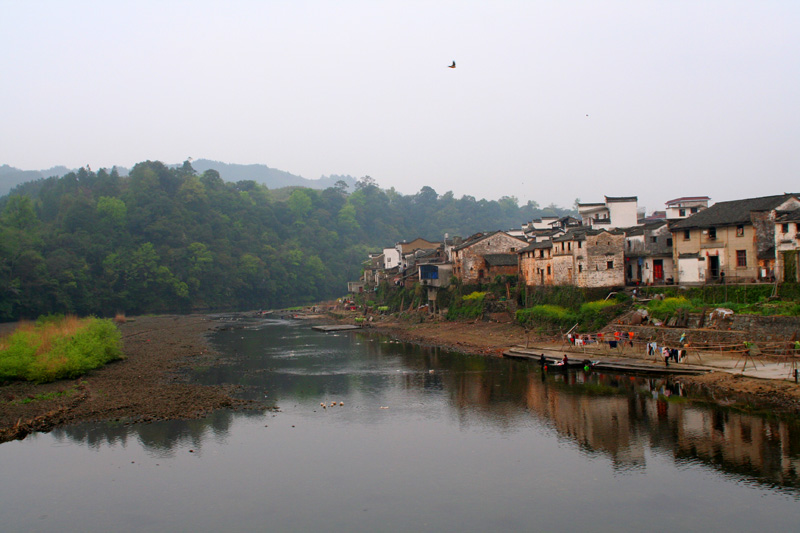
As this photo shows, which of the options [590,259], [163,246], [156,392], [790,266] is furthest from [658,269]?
[163,246]

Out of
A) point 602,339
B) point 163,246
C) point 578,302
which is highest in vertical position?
point 163,246

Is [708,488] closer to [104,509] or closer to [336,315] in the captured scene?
[104,509]

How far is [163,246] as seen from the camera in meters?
98.5

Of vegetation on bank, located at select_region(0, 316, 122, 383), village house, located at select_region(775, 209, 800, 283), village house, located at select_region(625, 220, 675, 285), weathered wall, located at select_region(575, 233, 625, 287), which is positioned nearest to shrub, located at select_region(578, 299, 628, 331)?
weathered wall, located at select_region(575, 233, 625, 287)

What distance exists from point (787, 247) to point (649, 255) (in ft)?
36.2

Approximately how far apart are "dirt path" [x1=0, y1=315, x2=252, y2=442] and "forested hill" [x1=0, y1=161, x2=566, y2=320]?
43.0m

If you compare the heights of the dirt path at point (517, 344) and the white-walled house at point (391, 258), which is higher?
the white-walled house at point (391, 258)

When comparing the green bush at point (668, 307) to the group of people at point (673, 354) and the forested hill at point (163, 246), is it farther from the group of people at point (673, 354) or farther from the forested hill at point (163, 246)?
the forested hill at point (163, 246)

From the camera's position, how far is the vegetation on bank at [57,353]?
32.1 meters

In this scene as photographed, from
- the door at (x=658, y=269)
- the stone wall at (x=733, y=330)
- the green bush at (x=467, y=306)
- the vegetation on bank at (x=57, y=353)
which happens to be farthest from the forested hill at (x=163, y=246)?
the stone wall at (x=733, y=330)

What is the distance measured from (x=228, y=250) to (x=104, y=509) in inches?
3788

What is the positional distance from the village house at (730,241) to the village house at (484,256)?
765 inches

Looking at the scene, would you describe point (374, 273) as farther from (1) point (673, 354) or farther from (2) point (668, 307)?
(1) point (673, 354)

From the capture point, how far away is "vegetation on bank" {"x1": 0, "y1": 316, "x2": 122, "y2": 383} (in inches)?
1265
